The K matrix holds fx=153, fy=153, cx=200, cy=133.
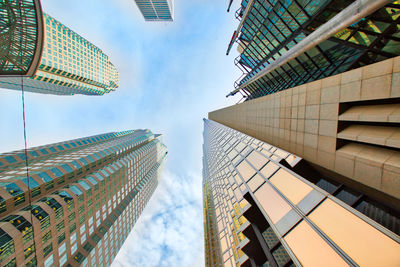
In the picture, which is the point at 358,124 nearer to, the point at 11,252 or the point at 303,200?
the point at 303,200

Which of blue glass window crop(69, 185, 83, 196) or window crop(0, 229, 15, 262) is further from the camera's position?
blue glass window crop(69, 185, 83, 196)

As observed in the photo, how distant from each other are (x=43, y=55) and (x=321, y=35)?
332 ft

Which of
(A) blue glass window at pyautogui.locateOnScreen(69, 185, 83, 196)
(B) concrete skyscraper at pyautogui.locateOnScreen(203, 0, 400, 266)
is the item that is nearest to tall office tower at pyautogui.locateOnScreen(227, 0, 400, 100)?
(B) concrete skyscraper at pyautogui.locateOnScreen(203, 0, 400, 266)

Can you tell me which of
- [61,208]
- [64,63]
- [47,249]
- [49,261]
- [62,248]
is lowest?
[49,261]

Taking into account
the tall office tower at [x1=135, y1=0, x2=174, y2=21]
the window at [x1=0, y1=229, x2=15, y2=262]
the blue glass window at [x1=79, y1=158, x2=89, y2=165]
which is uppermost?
the tall office tower at [x1=135, y1=0, x2=174, y2=21]

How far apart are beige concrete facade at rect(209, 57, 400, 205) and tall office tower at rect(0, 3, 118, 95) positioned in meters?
26.8

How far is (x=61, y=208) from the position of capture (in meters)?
29.2

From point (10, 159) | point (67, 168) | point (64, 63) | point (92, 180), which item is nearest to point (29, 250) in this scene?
point (92, 180)

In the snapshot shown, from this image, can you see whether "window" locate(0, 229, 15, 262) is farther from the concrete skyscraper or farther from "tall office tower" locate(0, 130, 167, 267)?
the concrete skyscraper

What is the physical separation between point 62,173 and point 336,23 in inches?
1944

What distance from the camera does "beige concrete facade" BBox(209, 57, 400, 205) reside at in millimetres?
5551

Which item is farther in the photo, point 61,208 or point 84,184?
point 84,184

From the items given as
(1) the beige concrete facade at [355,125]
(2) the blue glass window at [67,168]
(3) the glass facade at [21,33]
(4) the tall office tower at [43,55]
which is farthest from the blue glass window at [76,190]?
(1) the beige concrete facade at [355,125]

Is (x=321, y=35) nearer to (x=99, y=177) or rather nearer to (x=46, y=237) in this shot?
(x=46, y=237)
